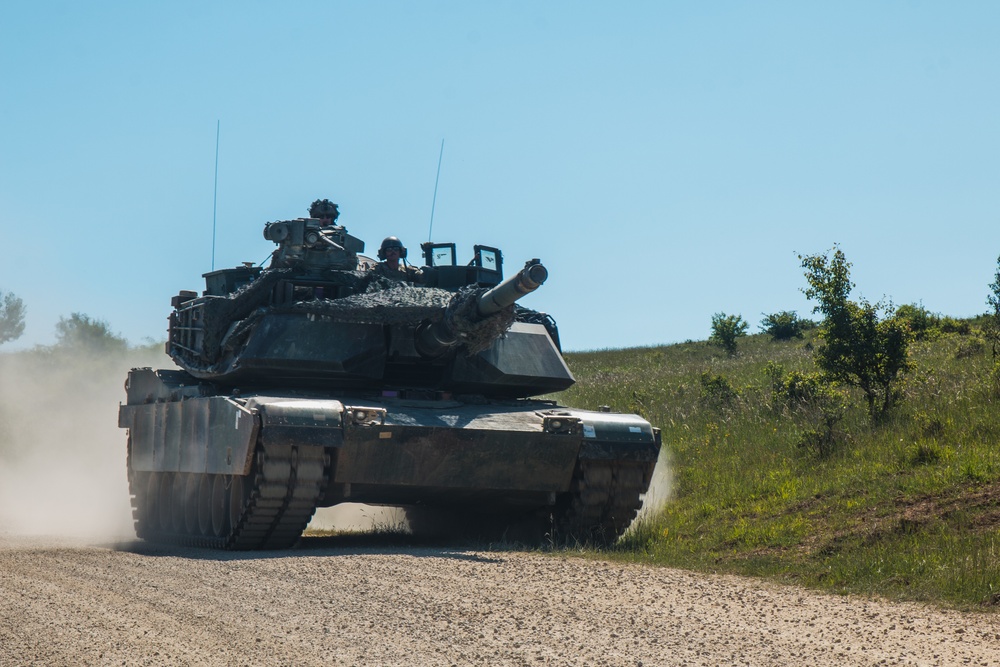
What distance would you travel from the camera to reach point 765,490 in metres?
15.5

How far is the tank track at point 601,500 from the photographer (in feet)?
43.6

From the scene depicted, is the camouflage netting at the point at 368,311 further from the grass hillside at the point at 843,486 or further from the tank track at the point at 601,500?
the grass hillside at the point at 843,486

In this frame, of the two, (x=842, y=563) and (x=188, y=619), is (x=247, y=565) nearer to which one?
(x=188, y=619)

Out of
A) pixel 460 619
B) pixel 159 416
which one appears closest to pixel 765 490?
pixel 159 416

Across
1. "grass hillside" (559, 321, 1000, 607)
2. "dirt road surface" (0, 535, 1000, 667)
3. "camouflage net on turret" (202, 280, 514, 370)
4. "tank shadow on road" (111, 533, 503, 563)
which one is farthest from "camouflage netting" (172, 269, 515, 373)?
"dirt road surface" (0, 535, 1000, 667)

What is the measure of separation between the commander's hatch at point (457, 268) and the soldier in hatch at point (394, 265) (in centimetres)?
16

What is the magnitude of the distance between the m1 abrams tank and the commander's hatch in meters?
0.02

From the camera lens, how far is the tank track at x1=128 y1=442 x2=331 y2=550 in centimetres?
1204

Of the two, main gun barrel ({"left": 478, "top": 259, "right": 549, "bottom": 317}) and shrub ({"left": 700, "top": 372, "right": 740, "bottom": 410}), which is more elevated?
main gun barrel ({"left": 478, "top": 259, "right": 549, "bottom": 317})

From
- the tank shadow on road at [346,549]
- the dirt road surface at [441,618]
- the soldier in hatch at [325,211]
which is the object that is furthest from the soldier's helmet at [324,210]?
the dirt road surface at [441,618]

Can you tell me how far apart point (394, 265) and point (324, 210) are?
1.13 meters

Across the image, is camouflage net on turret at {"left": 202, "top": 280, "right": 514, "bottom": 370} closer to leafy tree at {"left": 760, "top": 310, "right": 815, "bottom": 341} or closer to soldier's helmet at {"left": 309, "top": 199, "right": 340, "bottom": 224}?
soldier's helmet at {"left": 309, "top": 199, "right": 340, "bottom": 224}

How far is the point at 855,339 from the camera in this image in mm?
17594

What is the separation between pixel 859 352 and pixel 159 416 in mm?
9048
